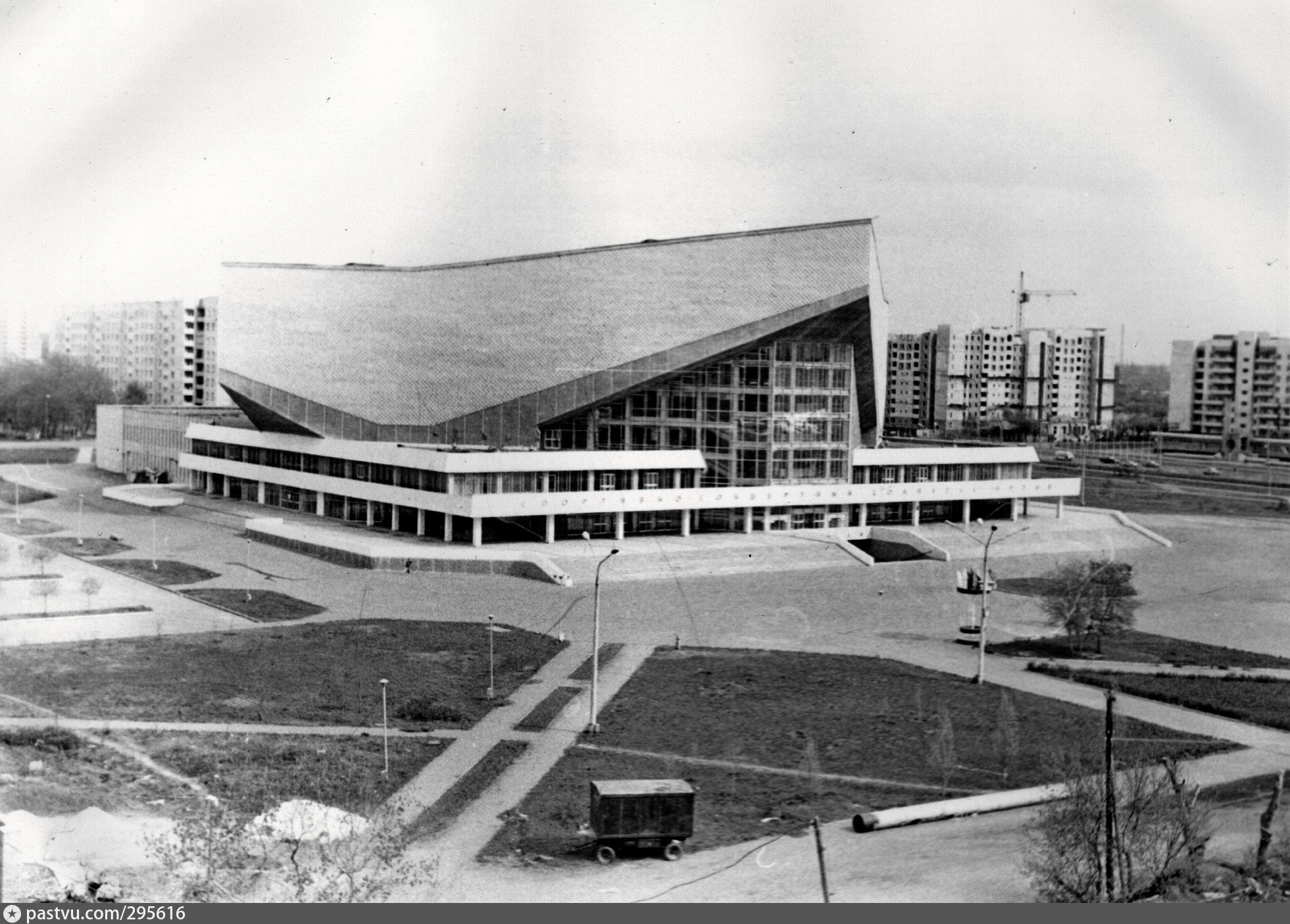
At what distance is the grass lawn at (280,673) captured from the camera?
898 centimetres

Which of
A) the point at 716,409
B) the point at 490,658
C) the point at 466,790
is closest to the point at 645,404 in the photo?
the point at 716,409

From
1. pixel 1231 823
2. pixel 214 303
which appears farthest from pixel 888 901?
pixel 214 303

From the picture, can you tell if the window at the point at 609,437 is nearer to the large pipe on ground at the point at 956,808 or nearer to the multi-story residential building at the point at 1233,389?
the multi-story residential building at the point at 1233,389

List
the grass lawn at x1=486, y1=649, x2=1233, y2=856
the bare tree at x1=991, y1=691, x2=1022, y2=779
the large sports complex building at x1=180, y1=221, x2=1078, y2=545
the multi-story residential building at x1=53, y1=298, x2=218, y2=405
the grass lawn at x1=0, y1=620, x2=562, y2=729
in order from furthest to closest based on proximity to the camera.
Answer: the large sports complex building at x1=180, y1=221, x2=1078, y2=545 < the multi-story residential building at x1=53, y1=298, x2=218, y2=405 < the grass lawn at x1=0, y1=620, x2=562, y2=729 < the bare tree at x1=991, y1=691, x2=1022, y2=779 < the grass lawn at x1=486, y1=649, x2=1233, y2=856

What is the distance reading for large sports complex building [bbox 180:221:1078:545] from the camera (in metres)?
13.2

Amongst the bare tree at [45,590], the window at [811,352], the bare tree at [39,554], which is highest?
the window at [811,352]

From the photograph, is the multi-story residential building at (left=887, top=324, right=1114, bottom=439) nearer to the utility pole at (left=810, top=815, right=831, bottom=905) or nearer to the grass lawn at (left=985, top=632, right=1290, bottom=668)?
the grass lawn at (left=985, top=632, right=1290, bottom=668)

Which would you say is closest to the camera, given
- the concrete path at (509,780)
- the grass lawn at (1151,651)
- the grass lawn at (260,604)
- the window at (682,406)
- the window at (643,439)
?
the concrete path at (509,780)

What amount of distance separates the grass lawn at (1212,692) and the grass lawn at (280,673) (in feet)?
17.4

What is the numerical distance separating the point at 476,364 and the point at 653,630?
4732 millimetres

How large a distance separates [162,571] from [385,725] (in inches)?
177

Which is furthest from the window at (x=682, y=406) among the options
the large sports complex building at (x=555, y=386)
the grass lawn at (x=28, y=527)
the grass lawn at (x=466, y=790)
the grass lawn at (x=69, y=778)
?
the grass lawn at (x=69, y=778)

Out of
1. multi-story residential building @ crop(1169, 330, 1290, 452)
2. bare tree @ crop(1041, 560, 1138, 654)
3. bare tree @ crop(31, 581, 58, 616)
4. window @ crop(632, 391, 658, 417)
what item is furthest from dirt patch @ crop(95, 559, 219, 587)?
multi-story residential building @ crop(1169, 330, 1290, 452)

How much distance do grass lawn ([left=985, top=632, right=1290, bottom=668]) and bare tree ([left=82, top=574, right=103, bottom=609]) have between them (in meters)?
9.08
